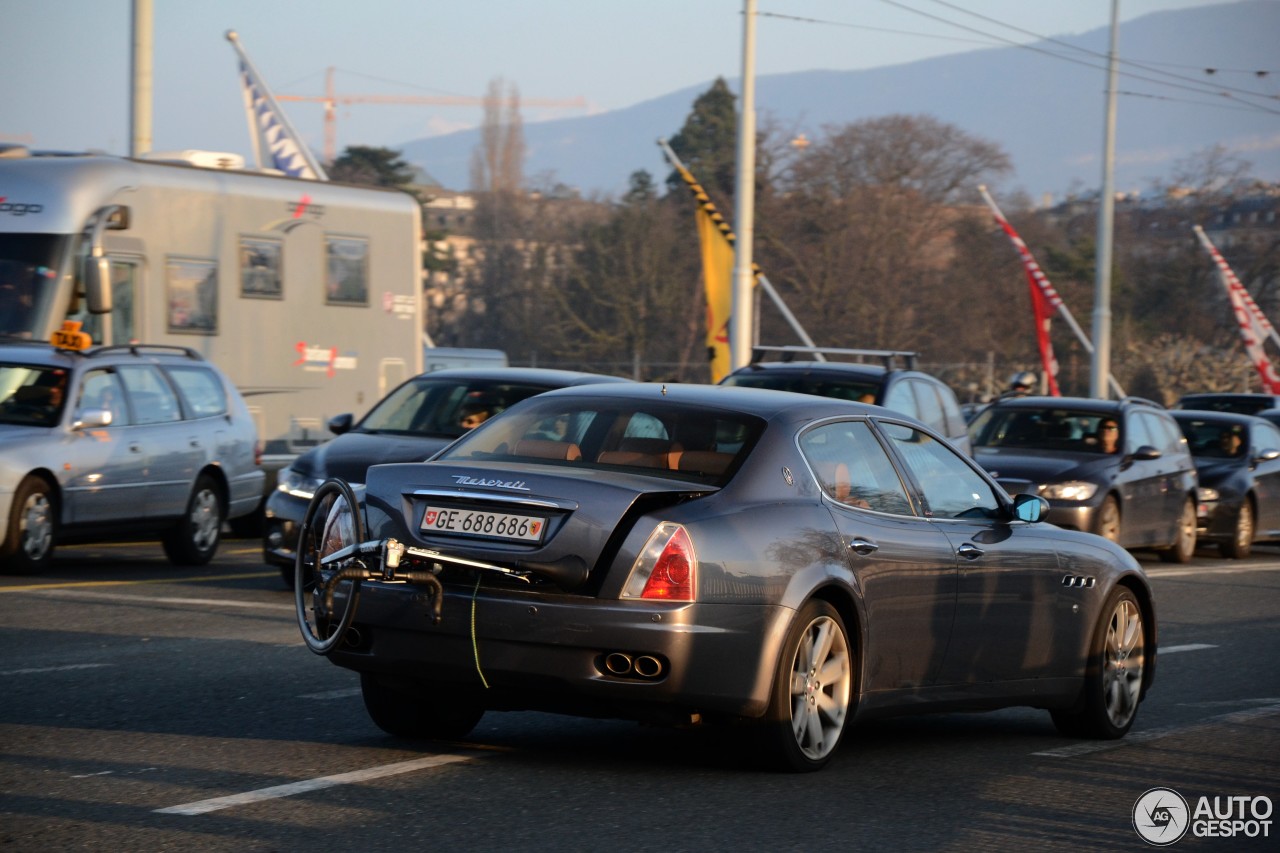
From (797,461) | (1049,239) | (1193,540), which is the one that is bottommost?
(1193,540)

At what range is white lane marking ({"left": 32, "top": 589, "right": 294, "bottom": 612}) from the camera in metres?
12.8

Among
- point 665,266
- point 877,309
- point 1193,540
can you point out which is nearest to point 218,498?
point 1193,540

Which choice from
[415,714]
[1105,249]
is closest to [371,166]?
[1105,249]

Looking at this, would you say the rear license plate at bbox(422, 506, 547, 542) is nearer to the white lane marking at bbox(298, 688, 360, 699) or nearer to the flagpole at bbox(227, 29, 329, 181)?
the white lane marking at bbox(298, 688, 360, 699)

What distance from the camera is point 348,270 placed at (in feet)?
72.0

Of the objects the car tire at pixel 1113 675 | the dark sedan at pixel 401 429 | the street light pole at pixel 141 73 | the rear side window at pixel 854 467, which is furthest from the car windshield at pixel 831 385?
the street light pole at pixel 141 73

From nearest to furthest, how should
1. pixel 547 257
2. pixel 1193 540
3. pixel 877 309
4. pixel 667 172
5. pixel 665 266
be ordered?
pixel 1193 540, pixel 877 309, pixel 665 266, pixel 547 257, pixel 667 172

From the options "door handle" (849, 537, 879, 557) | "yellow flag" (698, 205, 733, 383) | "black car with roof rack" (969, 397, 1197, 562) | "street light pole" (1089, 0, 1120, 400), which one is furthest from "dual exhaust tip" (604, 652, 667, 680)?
"street light pole" (1089, 0, 1120, 400)

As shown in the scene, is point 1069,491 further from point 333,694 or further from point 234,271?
point 333,694

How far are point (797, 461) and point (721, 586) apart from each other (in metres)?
0.82

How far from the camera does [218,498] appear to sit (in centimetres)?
1638

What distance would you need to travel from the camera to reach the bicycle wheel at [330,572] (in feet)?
22.7

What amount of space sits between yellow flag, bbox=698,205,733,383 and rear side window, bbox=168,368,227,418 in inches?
527

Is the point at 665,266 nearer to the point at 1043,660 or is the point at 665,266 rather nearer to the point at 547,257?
the point at 547,257
